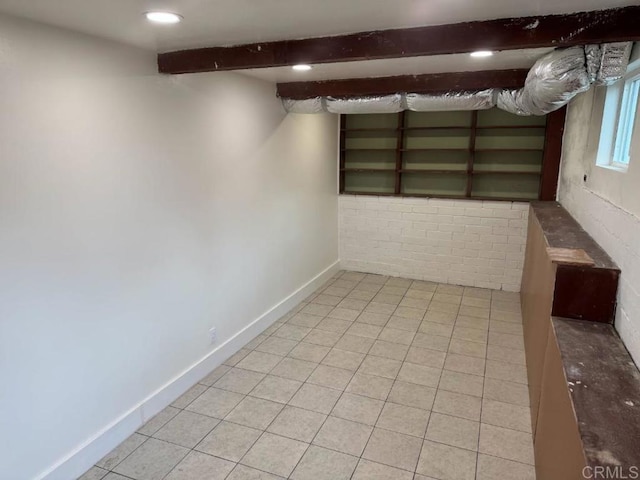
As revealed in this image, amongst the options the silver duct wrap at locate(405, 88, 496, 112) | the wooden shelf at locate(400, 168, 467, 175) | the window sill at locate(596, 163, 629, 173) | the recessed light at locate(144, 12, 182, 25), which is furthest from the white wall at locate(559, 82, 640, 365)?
the recessed light at locate(144, 12, 182, 25)

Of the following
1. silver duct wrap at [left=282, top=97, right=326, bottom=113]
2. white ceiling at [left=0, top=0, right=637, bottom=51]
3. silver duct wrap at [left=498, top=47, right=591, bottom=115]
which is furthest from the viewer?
silver duct wrap at [left=282, top=97, right=326, bottom=113]

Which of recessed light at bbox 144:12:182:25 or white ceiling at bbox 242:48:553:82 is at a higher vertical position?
white ceiling at bbox 242:48:553:82

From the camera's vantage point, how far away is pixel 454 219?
518 cm

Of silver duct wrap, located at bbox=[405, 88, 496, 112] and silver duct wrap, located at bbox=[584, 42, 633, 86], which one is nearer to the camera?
silver duct wrap, located at bbox=[584, 42, 633, 86]

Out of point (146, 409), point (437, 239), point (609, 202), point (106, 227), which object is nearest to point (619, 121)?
point (609, 202)

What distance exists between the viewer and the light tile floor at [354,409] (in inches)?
89.7

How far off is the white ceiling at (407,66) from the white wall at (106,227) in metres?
0.37

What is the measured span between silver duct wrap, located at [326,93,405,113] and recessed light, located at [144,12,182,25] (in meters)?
2.23

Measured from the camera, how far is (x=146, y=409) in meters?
2.65

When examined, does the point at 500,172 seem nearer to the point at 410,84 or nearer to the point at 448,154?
the point at 448,154

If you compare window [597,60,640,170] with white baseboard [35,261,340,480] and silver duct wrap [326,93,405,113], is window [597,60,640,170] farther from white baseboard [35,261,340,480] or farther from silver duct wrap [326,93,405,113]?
white baseboard [35,261,340,480]

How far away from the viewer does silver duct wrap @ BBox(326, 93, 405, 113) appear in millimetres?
3785

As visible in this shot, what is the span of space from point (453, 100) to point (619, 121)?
4.41 feet

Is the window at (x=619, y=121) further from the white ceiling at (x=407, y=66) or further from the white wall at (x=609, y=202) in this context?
the white ceiling at (x=407, y=66)
